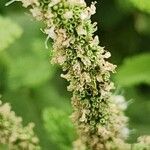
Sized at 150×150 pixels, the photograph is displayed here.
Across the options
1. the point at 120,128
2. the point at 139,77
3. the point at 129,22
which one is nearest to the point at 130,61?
the point at 139,77

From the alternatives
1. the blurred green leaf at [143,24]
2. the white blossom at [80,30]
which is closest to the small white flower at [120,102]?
the white blossom at [80,30]

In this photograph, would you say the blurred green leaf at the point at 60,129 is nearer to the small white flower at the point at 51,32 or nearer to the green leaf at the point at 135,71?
the green leaf at the point at 135,71

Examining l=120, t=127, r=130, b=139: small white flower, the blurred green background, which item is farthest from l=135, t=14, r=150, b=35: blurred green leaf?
l=120, t=127, r=130, b=139: small white flower

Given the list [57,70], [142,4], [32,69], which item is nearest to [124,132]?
[142,4]

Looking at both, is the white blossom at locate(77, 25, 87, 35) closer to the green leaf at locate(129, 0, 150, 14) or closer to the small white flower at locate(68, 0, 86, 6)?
the small white flower at locate(68, 0, 86, 6)

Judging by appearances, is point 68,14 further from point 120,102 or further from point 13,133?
point 120,102

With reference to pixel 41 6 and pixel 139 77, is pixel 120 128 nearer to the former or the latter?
pixel 41 6
